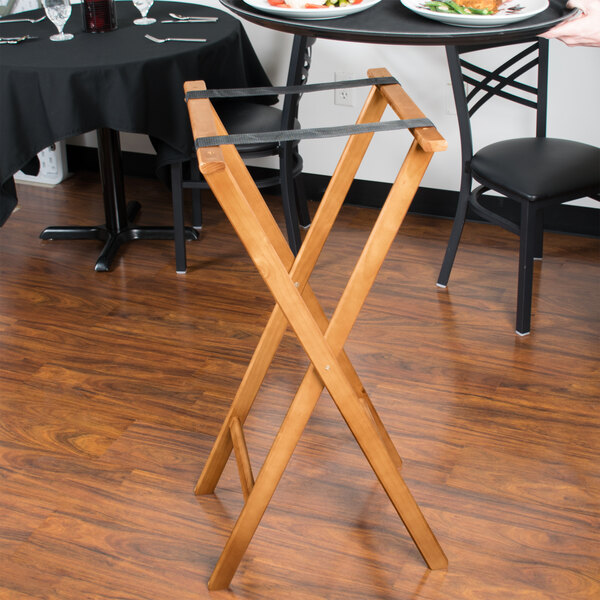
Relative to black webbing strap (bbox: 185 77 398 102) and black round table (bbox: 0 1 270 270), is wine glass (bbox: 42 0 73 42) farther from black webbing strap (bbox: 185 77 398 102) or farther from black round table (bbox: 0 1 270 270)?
black webbing strap (bbox: 185 77 398 102)

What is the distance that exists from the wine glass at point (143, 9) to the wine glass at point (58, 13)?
0.87 feet

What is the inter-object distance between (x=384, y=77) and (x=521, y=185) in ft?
2.94

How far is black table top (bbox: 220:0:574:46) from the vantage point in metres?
1.23

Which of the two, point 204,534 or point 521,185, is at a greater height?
point 521,185

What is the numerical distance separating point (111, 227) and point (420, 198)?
4.32 feet

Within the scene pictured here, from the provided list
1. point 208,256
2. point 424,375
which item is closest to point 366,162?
point 208,256

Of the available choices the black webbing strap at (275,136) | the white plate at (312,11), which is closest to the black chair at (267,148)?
the white plate at (312,11)

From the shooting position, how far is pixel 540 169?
8.00 feet

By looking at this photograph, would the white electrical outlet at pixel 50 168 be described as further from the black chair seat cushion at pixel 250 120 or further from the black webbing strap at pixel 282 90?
the black webbing strap at pixel 282 90

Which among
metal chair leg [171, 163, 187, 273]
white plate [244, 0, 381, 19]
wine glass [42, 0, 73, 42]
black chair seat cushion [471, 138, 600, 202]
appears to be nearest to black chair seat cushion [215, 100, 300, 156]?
metal chair leg [171, 163, 187, 273]

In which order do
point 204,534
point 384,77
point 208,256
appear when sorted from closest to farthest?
point 384,77, point 204,534, point 208,256

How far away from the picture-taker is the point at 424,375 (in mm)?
2324

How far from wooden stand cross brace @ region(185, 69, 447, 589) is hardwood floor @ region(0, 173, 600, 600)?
134 mm

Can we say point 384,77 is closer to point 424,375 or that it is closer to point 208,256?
point 424,375
